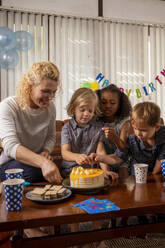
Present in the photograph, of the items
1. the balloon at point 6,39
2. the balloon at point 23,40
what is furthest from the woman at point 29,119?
the balloon at point 23,40

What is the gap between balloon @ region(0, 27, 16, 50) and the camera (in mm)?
3795

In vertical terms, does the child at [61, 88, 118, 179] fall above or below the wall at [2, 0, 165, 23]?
below

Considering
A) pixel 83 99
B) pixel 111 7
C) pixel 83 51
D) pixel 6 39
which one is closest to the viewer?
pixel 83 99

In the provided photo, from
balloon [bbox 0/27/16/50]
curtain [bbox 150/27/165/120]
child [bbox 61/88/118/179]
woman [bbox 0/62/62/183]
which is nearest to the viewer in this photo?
woman [bbox 0/62/62/183]

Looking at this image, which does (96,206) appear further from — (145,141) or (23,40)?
(23,40)

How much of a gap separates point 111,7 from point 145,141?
3658mm

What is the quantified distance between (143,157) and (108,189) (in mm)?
539

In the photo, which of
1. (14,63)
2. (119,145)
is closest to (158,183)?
(119,145)

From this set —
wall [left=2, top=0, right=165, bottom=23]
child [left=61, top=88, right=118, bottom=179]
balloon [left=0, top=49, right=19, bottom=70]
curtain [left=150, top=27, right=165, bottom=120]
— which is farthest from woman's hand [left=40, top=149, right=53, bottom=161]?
curtain [left=150, top=27, right=165, bottom=120]

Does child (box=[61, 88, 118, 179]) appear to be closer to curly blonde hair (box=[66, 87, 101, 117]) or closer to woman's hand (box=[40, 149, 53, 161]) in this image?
curly blonde hair (box=[66, 87, 101, 117])

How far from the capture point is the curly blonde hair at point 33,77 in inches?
62.2

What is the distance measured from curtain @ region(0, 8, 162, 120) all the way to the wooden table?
133 inches

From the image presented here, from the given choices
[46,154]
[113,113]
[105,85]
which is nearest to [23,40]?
[105,85]

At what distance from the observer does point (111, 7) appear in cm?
464
